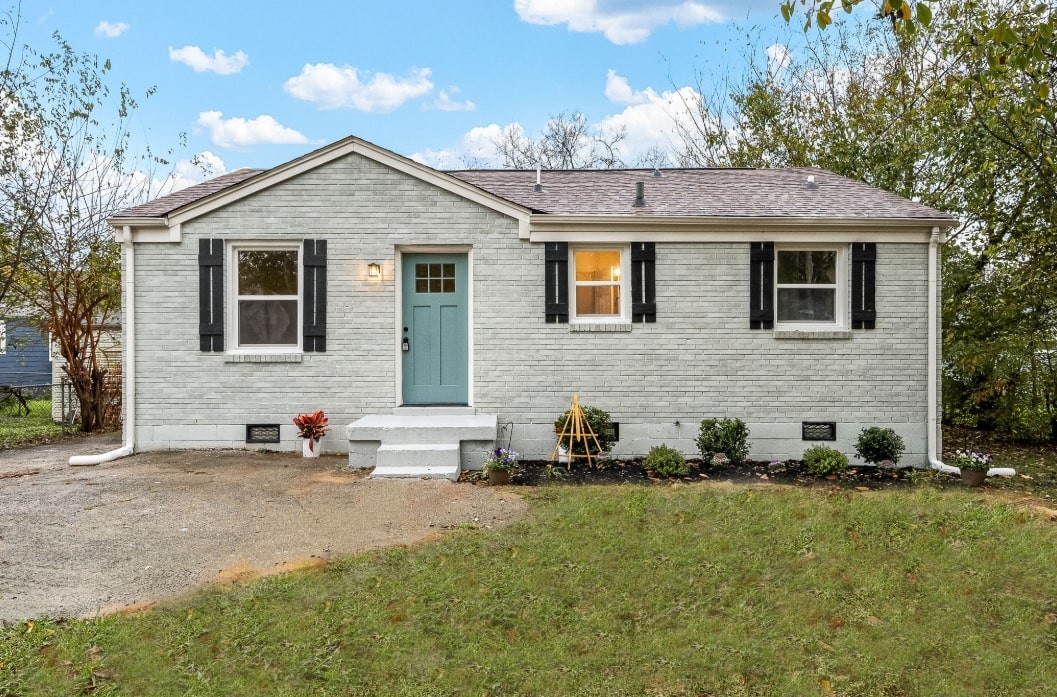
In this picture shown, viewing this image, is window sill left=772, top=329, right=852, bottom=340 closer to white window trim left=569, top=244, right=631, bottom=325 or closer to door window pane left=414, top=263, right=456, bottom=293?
white window trim left=569, top=244, right=631, bottom=325

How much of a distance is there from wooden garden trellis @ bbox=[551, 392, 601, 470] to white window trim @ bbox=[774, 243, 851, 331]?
2915mm

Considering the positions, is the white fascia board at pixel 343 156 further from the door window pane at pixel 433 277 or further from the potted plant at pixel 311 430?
the potted plant at pixel 311 430

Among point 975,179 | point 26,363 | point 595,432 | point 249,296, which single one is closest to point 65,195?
point 249,296

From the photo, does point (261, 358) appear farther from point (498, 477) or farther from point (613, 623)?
point (613, 623)

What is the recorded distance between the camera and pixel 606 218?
7570 millimetres

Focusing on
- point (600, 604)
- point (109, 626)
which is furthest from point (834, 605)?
point (109, 626)

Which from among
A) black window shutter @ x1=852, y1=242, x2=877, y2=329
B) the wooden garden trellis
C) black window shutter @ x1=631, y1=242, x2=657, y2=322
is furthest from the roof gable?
black window shutter @ x1=852, y1=242, x2=877, y2=329

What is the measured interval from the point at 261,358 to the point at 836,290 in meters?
7.75

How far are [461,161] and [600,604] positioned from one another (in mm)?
22068

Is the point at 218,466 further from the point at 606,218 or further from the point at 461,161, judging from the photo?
the point at 461,161

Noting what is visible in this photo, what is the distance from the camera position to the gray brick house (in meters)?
7.65

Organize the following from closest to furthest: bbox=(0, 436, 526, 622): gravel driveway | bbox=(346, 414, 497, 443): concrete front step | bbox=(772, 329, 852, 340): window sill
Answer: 1. bbox=(0, 436, 526, 622): gravel driveway
2. bbox=(346, 414, 497, 443): concrete front step
3. bbox=(772, 329, 852, 340): window sill

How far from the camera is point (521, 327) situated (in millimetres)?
7695

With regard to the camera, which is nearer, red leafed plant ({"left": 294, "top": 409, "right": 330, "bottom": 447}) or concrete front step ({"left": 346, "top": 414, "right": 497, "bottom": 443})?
concrete front step ({"left": 346, "top": 414, "right": 497, "bottom": 443})
